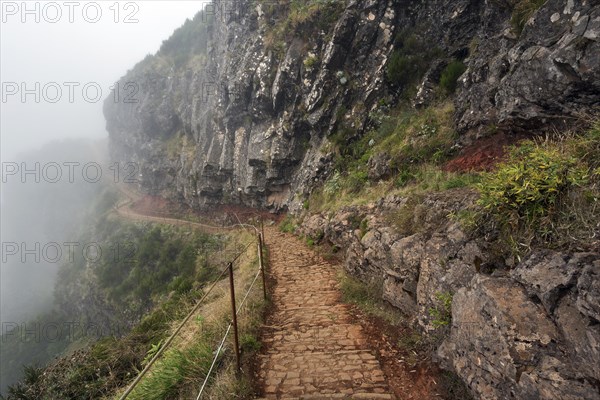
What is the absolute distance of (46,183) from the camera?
8588 cm

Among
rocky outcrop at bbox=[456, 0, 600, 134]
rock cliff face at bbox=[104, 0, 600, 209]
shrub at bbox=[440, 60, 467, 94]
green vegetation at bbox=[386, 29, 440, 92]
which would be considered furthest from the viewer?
green vegetation at bbox=[386, 29, 440, 92]

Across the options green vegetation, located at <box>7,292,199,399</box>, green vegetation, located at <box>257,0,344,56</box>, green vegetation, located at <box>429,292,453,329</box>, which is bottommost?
green vegetation, located at <box>7,292,199,399</box>

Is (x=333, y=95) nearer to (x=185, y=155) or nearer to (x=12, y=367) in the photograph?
(x=185, y=155)

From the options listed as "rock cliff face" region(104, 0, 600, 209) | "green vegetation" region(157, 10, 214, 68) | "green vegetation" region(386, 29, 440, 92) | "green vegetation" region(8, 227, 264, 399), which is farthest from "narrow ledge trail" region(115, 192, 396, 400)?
"green vegetation" region(157, 10, 214, 68)

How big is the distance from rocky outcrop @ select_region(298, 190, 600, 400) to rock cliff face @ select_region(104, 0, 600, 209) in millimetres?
3922

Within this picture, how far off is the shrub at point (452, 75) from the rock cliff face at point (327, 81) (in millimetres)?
436

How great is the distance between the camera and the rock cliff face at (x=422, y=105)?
3.24m

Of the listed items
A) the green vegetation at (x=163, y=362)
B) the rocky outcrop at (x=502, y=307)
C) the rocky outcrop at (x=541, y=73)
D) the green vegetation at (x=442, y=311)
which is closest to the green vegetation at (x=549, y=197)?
the rocky outcrop at (x=502, y=307)

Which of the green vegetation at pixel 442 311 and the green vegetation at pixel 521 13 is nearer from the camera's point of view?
the green vegetation at pixel 442 311

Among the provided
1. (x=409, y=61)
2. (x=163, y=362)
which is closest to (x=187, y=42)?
(x=409, y=61)

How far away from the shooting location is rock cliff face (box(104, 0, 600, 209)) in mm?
7227

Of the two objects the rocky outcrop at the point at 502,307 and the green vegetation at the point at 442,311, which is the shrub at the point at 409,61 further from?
the green vegetation at the point at 442,311

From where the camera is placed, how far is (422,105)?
12773 millimetres

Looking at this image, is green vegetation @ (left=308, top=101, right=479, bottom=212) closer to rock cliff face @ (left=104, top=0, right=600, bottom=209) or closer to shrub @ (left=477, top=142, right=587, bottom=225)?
rock cliff face @ (left=104, top=0, right=600, bottom=209)
